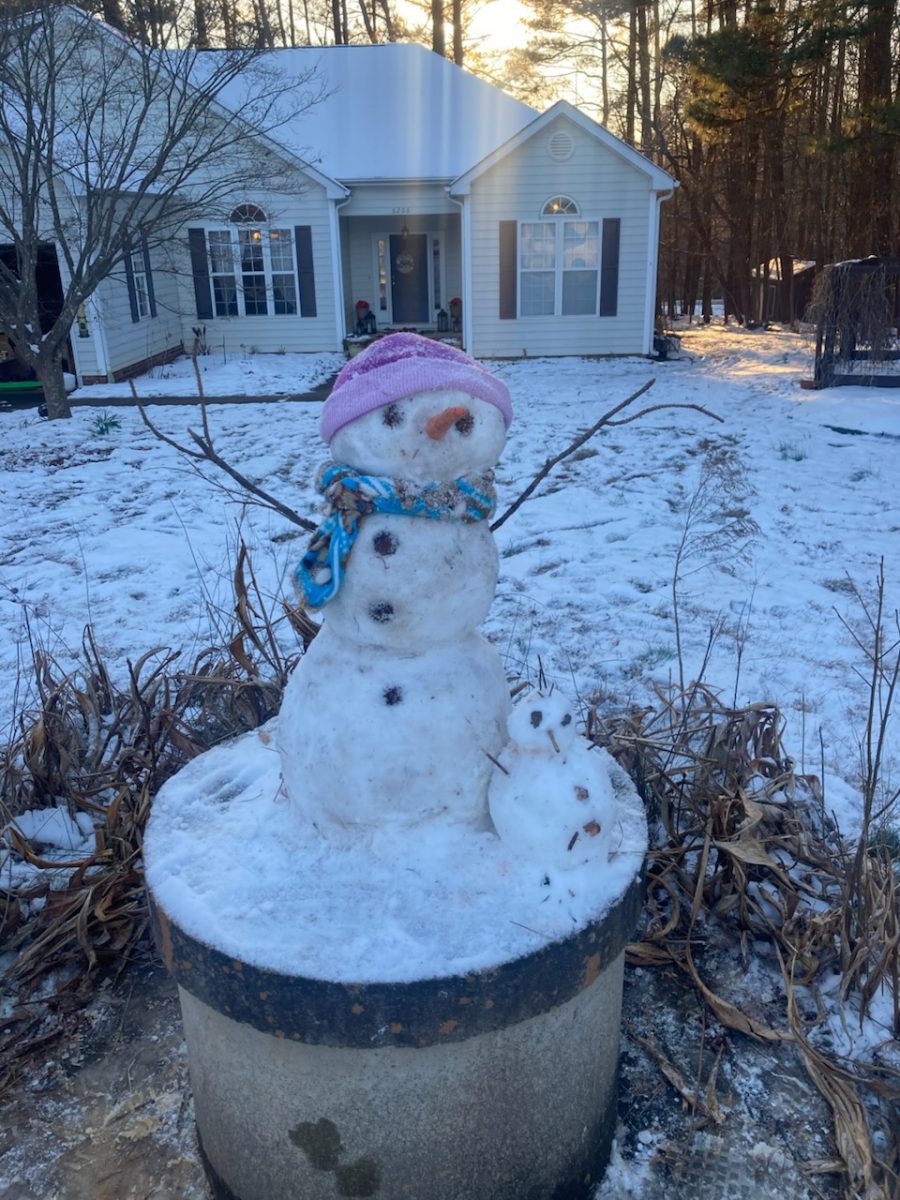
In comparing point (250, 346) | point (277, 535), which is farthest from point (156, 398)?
point (277, 535)

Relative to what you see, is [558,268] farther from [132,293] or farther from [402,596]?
[402,596]

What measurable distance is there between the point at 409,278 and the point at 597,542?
1361cm

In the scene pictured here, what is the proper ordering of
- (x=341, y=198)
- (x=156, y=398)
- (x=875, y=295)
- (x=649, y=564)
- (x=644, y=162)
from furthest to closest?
(x=341, y=198) < (x=644, y=162) < (x=156, y=398) < (x=875, y=295) < (x=649, y=564)

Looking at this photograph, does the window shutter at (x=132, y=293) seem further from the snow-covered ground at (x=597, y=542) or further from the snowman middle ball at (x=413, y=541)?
the snowman middle ball at (x=413, y=541)

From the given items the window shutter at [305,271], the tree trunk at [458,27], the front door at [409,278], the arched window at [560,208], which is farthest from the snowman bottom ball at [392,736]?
the tree trunk at [458,27]

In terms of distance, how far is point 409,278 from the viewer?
59.8ft

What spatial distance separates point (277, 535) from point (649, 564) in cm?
249

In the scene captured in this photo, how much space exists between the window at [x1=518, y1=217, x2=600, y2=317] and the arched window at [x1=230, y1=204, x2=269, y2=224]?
168 inches

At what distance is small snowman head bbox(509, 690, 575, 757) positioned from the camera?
173 centimetres

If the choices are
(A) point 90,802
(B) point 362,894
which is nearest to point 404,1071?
(B) point 362,894

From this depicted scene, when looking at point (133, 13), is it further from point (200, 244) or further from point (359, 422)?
point (359, 422)

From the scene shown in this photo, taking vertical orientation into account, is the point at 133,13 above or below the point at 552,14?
below

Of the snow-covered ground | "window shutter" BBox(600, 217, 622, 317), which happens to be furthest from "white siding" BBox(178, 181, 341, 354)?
the snow-covered ground

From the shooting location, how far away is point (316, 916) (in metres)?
1.69
